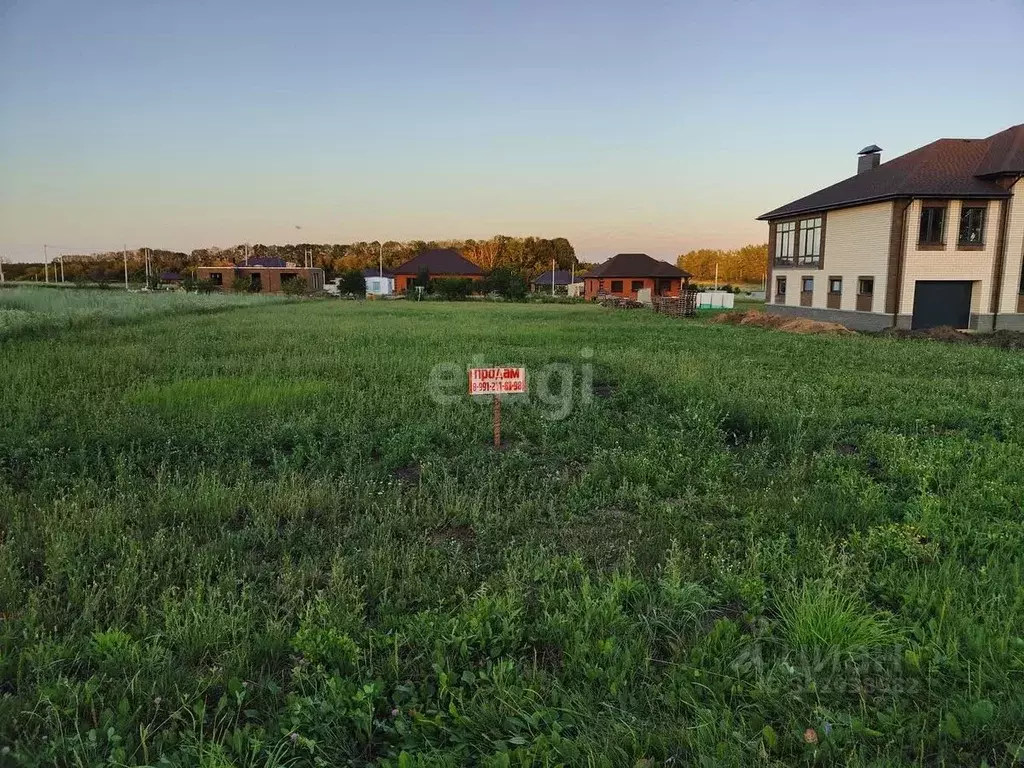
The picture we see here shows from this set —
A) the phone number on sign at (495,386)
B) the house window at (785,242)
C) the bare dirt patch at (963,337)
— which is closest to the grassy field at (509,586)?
the phone number on sign at (495,386)

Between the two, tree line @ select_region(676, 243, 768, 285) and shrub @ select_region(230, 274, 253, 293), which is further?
tree line @ select_region(676, 243, 768, 285)

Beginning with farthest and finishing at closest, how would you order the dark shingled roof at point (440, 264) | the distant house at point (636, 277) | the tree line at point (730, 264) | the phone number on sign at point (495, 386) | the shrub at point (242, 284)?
the tree line at point (730, 264), the dark shingled roof at point (440, 264), the shrub at point (242, 284), the distant house at point (636, 277), the phone number on sign at point (495, 386)

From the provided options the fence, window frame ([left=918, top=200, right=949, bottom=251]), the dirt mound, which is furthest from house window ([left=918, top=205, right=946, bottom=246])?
the fence

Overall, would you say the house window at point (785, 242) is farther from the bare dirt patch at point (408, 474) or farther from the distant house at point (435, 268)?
the distant house at point (435, 268)

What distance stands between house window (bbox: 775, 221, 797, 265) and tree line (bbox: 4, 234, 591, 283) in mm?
60321

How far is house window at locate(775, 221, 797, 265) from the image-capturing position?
3547 centimetres

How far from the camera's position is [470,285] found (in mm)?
58312

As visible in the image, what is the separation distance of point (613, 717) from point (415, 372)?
996cm

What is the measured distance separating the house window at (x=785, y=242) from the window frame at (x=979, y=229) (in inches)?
345

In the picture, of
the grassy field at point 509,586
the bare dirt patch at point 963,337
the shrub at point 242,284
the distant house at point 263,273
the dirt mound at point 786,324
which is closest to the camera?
the grassy field at point 509,586

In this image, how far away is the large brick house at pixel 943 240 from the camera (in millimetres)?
26766

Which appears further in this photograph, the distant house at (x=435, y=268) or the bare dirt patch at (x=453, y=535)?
the distant house at (x=435, y=268)

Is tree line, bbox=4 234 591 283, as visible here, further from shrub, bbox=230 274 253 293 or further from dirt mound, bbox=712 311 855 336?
dirt mound, bbox=712 311 855 336

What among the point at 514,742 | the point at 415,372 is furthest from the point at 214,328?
the point at 514,742
